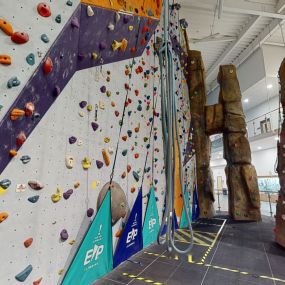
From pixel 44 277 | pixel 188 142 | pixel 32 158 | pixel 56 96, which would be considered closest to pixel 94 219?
pixel 44 277

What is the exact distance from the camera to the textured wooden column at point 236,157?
13.9ft

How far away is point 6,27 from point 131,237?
2087 mm

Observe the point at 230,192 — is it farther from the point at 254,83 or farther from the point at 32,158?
the point at 254,83

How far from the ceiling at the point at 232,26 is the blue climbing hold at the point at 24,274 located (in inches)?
197

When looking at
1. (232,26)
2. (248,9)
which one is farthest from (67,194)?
(232,26)

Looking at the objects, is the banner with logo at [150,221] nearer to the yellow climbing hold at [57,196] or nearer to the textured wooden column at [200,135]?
the yellow climbing hold at [57,196]

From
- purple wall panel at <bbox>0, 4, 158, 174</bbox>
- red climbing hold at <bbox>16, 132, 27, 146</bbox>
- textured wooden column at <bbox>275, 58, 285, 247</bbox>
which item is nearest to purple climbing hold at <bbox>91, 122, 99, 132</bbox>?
purple wall panel at <bbox>0, 4, 158, 174</bbox>

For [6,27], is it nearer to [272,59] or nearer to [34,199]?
[34,199]

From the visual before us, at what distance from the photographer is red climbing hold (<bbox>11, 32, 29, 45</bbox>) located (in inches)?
46.6

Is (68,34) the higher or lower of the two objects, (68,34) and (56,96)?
the higher

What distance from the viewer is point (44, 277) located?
1365 millimetres

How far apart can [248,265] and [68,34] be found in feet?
8.63

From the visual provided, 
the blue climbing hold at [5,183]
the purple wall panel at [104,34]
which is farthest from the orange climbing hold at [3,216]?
the purple wall panel at [104,34]

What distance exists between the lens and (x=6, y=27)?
1147mm
